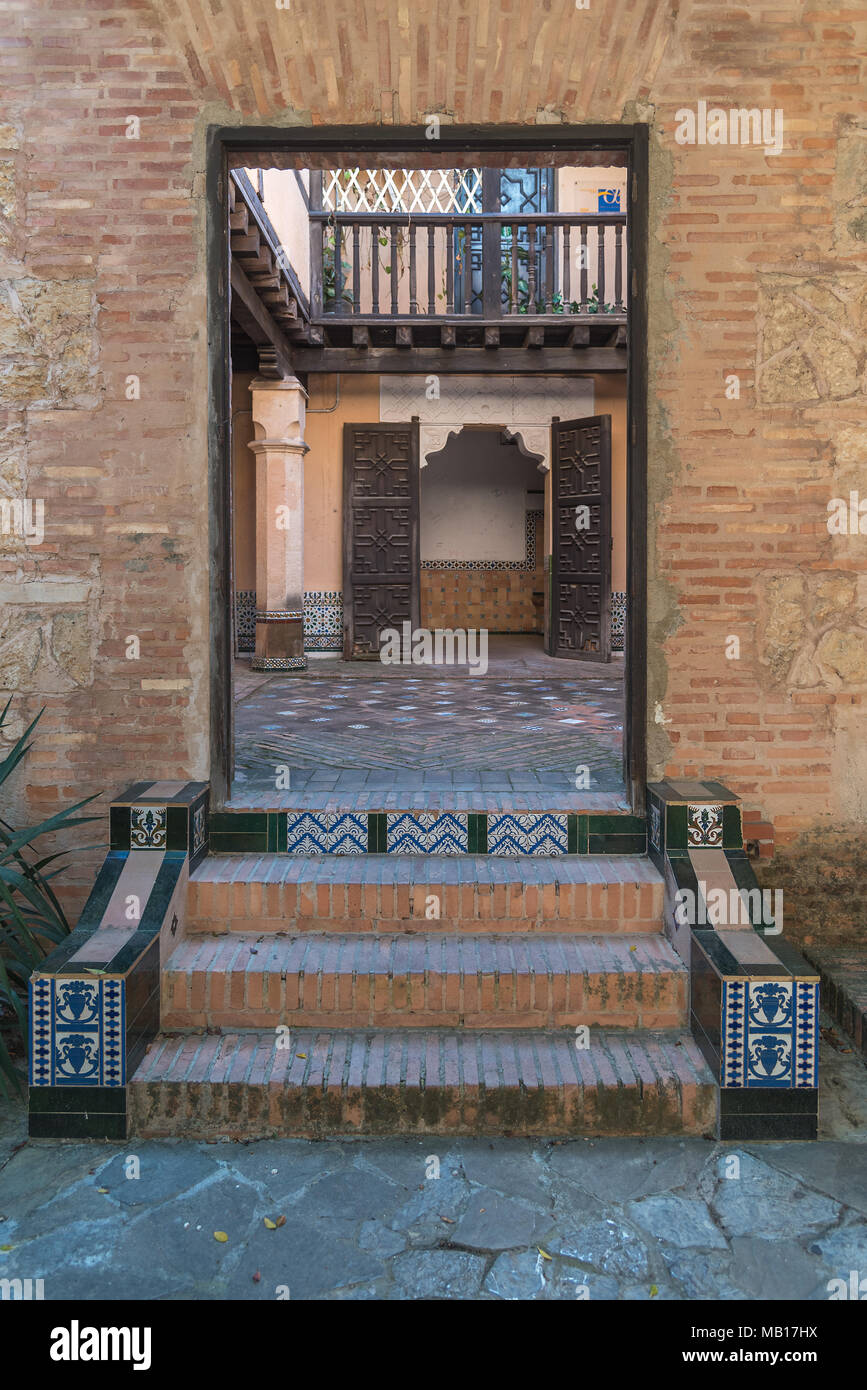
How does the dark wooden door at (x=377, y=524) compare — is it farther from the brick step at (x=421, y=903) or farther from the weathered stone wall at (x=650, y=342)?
the brick step at (x=421, y=903)

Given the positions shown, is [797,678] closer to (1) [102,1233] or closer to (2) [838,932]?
(2) [838,932]

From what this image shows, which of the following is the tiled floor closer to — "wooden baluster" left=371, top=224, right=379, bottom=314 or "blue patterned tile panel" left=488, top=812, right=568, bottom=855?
"blue patterned tile panel" left=488, top=812, right=568, bottom=855

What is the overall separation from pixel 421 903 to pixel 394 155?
3000mm

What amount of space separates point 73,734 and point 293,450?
7.09m

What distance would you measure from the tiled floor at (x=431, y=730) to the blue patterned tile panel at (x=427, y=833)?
0.34 metres

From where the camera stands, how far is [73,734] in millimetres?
3967

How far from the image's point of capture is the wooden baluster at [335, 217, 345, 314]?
33.8 feet

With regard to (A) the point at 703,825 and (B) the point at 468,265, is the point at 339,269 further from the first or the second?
(A) the point at 703,825

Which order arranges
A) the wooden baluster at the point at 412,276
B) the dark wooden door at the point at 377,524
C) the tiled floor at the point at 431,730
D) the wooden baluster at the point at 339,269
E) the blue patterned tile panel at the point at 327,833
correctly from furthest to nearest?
the dark wooden door at the point at 377,524, the wooden baluster at the point at 412,276, the wooden baluster at the point at 339,269, the tiled floor at the point at 431,730, the blue patterned tile panel at the point at 327,833

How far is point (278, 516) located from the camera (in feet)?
34.3

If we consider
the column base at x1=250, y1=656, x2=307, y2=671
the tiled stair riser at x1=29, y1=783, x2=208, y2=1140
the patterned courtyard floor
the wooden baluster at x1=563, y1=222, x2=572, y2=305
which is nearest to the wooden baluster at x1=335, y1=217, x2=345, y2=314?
the wooden baluster at x1=563, y1=222, x2=572, y2=305

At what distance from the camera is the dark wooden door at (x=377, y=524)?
11.1 meters

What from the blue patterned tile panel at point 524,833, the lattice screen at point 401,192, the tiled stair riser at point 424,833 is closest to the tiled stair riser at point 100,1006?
the tiled stair riser at point 424,833
